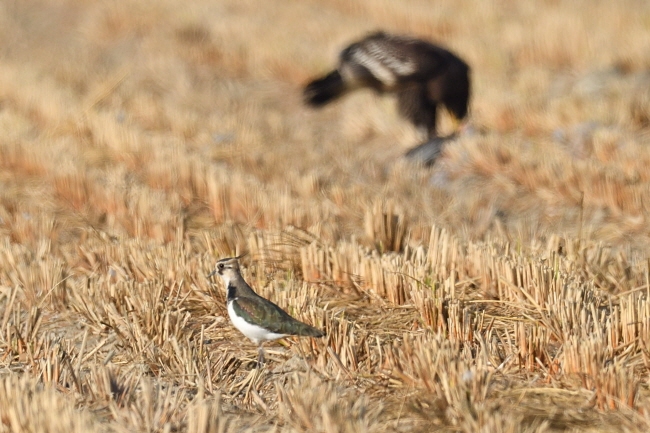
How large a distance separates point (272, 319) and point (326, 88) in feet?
22.6

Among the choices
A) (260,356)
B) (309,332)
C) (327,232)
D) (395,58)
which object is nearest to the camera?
(309,332)

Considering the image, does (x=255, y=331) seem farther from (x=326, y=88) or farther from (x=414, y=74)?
(x=326, y=88)

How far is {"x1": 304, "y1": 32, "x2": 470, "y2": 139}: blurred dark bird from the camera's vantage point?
10148 millimetres

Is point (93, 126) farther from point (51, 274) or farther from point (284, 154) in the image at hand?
point (51, 274)

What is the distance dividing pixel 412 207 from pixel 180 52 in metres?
7.87

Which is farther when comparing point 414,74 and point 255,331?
point 414,74

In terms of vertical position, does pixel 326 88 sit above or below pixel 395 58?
below

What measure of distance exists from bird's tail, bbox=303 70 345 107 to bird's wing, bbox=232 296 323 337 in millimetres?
6689

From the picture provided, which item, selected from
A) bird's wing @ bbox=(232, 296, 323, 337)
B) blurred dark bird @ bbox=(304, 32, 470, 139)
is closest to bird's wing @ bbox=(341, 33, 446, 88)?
blurred dark bird @ bbox=(304, 32, 470, 139)

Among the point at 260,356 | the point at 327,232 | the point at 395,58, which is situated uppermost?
the point at 395,58

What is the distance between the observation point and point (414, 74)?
33.3 ft

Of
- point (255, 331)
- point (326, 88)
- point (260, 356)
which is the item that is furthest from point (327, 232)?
point (326, 88)

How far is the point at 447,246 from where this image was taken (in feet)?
19.0

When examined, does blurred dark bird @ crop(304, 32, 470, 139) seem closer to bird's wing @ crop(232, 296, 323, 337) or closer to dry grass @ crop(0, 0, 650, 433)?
dry grass @ crop(0, 0, 650, 433)
